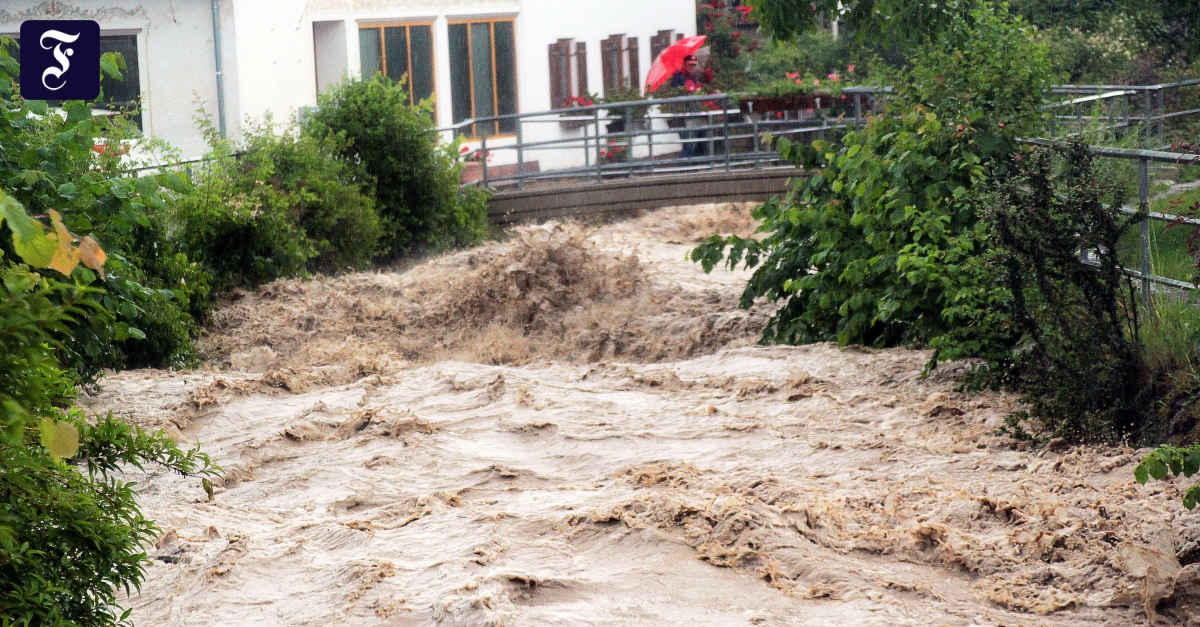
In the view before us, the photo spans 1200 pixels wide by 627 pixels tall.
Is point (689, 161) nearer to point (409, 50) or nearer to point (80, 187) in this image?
point (409, 50)

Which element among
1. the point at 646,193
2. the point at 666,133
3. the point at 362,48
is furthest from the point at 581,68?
the point at 666,133

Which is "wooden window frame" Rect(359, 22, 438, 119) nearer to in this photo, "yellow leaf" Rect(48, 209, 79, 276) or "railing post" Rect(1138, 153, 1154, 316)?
"railing post" Rect(1138, 153, 1154, 316)

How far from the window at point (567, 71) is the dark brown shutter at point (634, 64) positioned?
5.33ft

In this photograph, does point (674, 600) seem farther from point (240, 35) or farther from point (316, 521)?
point (240, 35)

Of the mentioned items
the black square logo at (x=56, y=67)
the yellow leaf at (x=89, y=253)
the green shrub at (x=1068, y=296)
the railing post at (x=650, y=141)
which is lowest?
the green shrub at (x=1068, y=296)

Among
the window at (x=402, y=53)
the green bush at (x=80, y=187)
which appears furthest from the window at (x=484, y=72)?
the green bush at (x=80, y=187)

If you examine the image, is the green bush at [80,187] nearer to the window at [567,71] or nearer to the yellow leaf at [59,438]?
the yellow leaf at [59,438]

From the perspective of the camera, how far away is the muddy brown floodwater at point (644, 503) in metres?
4.08

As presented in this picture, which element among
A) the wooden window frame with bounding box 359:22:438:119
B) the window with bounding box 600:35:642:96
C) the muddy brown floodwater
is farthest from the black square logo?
the window with bounding box 600:35:642:96

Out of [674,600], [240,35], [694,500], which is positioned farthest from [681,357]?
[240,35]

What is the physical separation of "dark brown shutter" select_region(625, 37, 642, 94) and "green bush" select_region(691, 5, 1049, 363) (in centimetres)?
1535

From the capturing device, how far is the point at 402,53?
1906 centimetres

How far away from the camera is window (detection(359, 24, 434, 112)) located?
18547 mm

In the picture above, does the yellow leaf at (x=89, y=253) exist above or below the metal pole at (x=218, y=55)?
below
